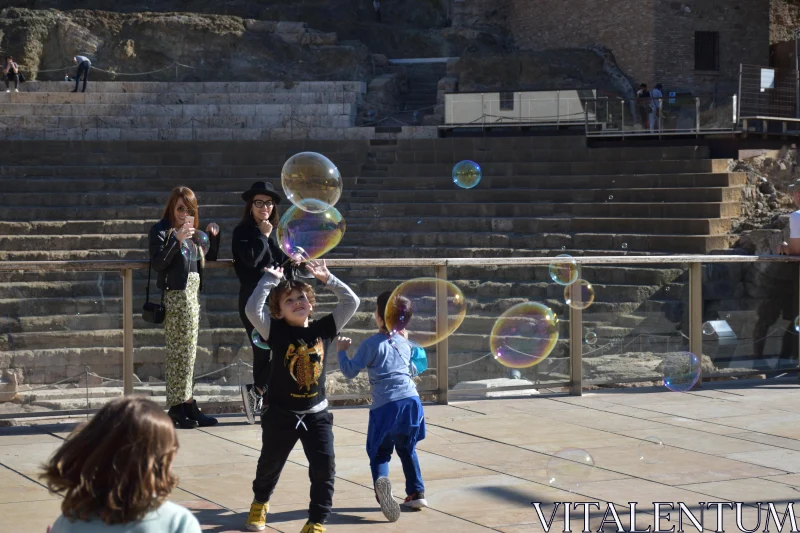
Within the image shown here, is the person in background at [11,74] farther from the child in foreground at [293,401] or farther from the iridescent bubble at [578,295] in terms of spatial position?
the child in foreground at [293,401]

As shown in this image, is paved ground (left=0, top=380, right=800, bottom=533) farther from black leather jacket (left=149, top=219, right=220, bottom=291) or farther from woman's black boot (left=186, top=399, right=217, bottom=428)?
black leather jacket (left=149, top=219, right=220, bottom=291)

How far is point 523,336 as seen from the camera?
9.32 metres

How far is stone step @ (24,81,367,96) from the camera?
29984 mm

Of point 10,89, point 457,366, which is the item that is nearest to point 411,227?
point 457,366

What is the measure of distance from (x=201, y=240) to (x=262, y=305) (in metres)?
2.31

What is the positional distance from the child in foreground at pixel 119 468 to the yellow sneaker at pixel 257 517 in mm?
2681

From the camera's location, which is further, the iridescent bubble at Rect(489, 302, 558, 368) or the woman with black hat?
the iridescent bubble at Rect(489, 302, 558, 368)

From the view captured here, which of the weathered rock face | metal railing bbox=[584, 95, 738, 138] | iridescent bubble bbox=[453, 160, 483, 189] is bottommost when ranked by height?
iridescent bubble bbox=[453, 160, 483, 189]

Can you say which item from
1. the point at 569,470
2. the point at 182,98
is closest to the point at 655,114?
the point at 182,98

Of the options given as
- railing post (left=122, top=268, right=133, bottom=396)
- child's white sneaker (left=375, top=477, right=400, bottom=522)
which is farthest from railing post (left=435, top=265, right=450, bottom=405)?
child's white sneaker (left=375, top=477, right=400, bottom=522)

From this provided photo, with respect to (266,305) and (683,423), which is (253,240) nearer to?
(266,305)

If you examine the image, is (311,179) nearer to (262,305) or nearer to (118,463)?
(262,305)

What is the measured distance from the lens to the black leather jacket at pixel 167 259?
7.51 metres

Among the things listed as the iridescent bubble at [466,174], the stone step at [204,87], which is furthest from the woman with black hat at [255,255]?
the stone step at [204,87]
